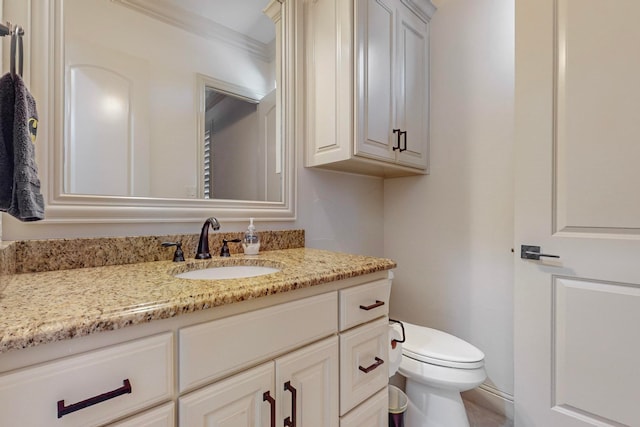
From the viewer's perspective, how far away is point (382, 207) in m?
1.95

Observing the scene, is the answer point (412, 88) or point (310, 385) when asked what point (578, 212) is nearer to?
point (412, 88)

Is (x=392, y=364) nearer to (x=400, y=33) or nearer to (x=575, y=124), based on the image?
(x=575, y=124)

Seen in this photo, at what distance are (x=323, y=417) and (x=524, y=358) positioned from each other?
0.96m

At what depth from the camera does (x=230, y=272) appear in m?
1.05

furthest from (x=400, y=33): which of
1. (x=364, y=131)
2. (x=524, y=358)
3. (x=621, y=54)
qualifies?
(x=524, y=358)

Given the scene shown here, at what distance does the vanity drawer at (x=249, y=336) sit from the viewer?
0.57 m

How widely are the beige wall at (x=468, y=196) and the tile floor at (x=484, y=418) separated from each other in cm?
13

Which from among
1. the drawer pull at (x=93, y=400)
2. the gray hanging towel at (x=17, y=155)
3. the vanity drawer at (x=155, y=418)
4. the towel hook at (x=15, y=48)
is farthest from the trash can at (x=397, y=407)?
the towel hook at (x=15, y=48)

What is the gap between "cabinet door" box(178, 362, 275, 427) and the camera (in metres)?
0.57

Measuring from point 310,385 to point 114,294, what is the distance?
0.53 meters

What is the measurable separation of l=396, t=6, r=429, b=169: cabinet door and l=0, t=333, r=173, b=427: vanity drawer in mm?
1343

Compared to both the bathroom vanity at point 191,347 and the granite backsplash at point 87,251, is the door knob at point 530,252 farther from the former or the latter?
the granite backsplash at point 87,251

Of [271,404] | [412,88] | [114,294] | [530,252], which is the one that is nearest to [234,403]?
[271,404]

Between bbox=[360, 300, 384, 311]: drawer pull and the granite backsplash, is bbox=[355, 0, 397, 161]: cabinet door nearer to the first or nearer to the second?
bbox=[360, 300, 384, 311]: drawer pull
